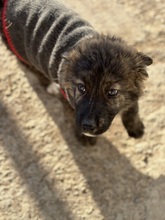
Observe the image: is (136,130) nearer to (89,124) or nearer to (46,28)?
(89,124)

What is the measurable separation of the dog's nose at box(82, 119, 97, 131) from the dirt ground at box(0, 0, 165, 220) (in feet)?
3.05

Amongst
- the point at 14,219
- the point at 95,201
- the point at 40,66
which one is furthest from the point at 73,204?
the point at 40,66

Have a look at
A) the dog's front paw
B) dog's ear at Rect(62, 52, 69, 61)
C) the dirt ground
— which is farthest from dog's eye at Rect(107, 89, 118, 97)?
the dirt ground

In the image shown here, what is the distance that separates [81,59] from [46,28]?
0.47 m

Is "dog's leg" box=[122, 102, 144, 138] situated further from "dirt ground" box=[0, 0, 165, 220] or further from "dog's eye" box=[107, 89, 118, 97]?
"dog's eye" box=[107, 89, 118, 97]

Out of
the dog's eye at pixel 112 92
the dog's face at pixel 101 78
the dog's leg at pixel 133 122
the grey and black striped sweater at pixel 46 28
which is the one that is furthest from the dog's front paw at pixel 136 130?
the grey and black striped sweater at pixel 46 28

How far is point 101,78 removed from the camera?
3.16 metres

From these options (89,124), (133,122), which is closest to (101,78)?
(89,124)

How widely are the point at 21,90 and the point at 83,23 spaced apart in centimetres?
123

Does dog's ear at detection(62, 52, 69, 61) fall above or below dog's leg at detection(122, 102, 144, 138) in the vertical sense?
above

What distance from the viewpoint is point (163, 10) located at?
4.91 m

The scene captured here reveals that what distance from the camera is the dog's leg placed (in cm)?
376

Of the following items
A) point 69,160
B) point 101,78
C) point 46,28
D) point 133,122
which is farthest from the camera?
point 69,160

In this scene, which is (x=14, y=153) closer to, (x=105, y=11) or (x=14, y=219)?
(x=14, y=219)
